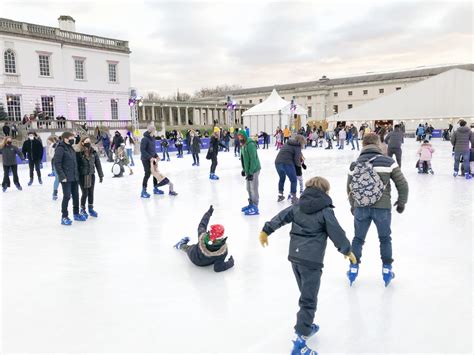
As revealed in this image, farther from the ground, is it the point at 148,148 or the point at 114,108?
the point at 114,108

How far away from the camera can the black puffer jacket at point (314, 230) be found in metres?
2.81

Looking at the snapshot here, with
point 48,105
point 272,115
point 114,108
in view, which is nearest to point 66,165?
point 272,115

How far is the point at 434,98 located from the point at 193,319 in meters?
29.1

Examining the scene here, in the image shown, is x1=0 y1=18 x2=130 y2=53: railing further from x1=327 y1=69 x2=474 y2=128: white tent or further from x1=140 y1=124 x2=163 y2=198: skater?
x1=140 y1=124 x2=163 y2=198: skater

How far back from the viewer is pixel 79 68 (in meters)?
32.3

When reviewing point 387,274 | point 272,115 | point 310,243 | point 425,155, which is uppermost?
point 272,115

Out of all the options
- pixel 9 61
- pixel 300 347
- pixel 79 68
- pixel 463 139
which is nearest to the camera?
pixel 300 347

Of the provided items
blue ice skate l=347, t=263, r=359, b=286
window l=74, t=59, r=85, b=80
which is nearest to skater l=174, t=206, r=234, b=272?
blue ice skate l=347, t=263, r=359, b=286

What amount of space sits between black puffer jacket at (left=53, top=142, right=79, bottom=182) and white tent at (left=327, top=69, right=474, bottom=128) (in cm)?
2612

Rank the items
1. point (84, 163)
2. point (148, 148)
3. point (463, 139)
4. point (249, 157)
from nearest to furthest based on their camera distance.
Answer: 1. point (84, 163)
2. point (249, 157)
3. point (148, 148)
4. point (463, 139)

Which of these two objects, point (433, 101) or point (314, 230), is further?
point (433, 101)

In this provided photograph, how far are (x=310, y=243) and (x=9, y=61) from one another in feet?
103

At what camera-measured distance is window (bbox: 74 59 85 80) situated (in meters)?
32.2

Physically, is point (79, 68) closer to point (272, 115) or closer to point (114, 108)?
point (114, 108)
